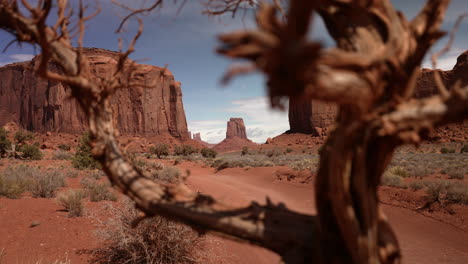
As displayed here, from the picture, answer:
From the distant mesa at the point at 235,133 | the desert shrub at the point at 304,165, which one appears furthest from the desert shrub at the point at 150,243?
the distant mesa at the point at 235,133

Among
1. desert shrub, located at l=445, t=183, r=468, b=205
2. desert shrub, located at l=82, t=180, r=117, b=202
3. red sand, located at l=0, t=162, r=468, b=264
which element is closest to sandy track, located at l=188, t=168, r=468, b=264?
red sand, located at l=0, t=162, r=468, b=264

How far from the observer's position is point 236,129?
481 ft

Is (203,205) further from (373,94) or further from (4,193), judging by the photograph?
(4,193)

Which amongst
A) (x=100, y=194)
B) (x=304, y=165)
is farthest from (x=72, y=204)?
(x=304, y=165)

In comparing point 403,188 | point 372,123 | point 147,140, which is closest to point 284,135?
point 147,140

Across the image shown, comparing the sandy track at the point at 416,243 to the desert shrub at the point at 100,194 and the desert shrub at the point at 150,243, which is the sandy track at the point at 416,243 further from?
the desert shrub at the point at 100,194

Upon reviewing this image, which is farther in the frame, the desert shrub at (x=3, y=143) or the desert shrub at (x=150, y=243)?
the desert shrub at (x=3, y=143)

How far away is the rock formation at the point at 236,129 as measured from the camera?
145413mm

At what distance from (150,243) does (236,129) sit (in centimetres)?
14241

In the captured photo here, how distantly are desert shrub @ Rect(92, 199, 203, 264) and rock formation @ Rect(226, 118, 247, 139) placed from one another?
457ft

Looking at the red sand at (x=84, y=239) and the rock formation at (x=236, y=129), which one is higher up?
the rock formation at (x=236, y=129)

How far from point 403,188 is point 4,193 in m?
14.0

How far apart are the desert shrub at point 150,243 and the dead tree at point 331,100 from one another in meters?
2.70

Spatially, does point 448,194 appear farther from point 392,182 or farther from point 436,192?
point 392,182
